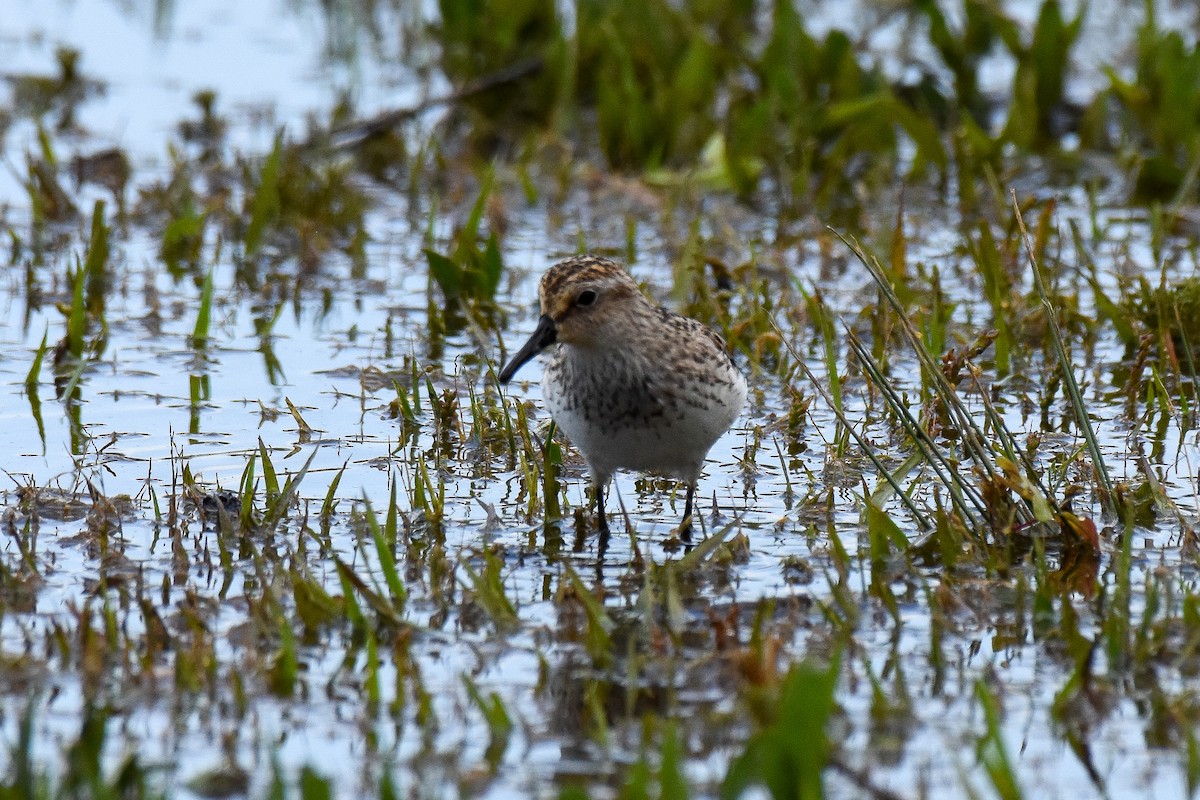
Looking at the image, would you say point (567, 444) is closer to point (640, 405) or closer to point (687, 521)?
point (687, 521)

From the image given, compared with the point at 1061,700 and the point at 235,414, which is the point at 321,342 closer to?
the point at 235,414

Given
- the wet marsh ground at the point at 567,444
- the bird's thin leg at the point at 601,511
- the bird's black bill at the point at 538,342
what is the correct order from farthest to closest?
the bird's thin leg at the point at 601,511 < the bird's black bill at the point at 538,342 < the wet marsh ground at the point at 567,444

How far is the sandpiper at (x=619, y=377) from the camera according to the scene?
5.99 metres

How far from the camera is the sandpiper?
19.6 feet

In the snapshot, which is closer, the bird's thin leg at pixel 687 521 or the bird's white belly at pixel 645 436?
the bird's white belly at pixel 645 436

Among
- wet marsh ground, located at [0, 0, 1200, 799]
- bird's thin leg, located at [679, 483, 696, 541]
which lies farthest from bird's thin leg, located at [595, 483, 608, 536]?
bird's thin leg, located at [679, 483, 696, 541]

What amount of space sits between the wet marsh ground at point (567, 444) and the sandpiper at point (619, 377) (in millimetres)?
316

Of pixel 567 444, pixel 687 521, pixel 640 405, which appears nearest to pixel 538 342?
pixel 640 405

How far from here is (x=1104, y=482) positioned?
5.90 meters

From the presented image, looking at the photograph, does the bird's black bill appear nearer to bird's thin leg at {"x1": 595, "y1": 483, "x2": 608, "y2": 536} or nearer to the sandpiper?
the sandpiper

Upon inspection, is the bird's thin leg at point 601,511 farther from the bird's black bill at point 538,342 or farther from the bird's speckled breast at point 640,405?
the bird's black bill at point 538,342

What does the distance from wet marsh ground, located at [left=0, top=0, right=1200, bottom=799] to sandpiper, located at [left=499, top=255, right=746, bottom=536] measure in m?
0.32

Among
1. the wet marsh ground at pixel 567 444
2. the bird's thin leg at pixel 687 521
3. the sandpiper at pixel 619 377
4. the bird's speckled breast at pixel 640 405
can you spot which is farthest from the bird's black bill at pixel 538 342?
the bird's thin leg at pixel 687 521

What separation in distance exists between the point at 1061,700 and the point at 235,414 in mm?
3969
